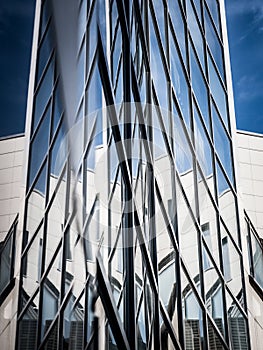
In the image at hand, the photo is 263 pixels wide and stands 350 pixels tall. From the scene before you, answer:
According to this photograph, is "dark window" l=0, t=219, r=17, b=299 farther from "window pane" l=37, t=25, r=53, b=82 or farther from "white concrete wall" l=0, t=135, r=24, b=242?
"window pane" l=37, t=25, r=53, b=82

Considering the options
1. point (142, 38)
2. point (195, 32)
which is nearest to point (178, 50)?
point (195, 32)

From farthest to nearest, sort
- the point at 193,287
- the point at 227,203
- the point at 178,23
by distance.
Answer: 1. the point at 227,203
2. the point at 178,23
3. the point at 193,287

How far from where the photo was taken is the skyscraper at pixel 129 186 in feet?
6.06

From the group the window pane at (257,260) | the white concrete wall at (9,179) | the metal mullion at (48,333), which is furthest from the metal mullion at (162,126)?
the white concrete wall at (9,179)

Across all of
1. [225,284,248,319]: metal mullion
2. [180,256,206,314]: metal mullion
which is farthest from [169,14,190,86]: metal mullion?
[225,284,248,319]: metal mullion

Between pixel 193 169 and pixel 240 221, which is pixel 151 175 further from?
pixel 240 221

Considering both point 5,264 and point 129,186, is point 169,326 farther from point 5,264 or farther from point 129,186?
point 5,264

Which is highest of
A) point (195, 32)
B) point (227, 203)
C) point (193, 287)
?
point (195, 32)

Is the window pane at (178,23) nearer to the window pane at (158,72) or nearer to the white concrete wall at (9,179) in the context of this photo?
the window pane at (158,72)

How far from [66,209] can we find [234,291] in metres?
10.5

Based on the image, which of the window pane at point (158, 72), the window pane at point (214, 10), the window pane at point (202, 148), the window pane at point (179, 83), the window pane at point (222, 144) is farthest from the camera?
the window pane at point (214, 10)

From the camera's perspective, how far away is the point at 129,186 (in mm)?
5625

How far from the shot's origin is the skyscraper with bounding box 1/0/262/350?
1848 millimetres

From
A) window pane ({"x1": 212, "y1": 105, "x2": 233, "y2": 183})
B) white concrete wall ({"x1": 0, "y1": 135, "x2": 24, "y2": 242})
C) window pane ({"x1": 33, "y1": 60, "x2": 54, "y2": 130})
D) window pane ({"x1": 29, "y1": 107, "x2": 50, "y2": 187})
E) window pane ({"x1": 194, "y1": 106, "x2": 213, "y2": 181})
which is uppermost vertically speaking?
window pane ({"x1": 212, "y1": 105, "x2": 233, "y2": 183})
